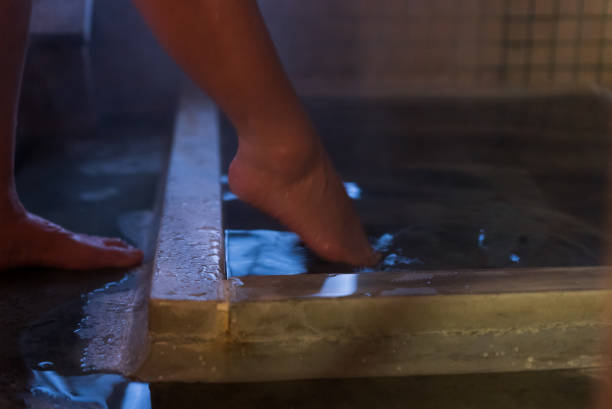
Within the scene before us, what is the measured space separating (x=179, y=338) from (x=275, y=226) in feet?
1.69

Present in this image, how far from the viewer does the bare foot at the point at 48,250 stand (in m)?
1.10

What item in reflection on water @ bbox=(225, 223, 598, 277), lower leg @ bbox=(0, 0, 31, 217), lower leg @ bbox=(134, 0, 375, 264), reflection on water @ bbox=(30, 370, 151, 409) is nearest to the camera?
reflection on water @ bbox=(30, 370, 151, 409)

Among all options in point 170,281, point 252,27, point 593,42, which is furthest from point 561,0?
point 170,281

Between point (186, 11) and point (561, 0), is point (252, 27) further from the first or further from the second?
point (561, 0)

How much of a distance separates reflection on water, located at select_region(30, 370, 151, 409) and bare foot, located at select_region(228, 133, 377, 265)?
1.25ft

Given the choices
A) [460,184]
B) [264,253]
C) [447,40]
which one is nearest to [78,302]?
[264,253]

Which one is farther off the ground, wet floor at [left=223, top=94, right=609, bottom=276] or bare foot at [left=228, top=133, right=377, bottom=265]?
bare foot at [left=228, top=133, right=377, bottom=265]

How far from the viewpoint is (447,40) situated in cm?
259

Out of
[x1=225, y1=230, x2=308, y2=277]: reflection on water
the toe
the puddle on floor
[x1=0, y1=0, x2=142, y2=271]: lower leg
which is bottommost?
the puddle on floor

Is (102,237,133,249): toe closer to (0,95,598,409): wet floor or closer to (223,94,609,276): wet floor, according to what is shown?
(0,95,598,409): wet floor

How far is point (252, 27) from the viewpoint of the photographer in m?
0.92

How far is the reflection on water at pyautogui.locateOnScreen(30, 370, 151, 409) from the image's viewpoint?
0.78m

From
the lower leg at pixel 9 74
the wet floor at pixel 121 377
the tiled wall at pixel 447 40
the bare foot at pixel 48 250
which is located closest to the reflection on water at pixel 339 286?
the wet floor at pixel 121 377

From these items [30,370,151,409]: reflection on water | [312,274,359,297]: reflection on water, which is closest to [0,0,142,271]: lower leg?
[30,370,151,409]: reflection on water
